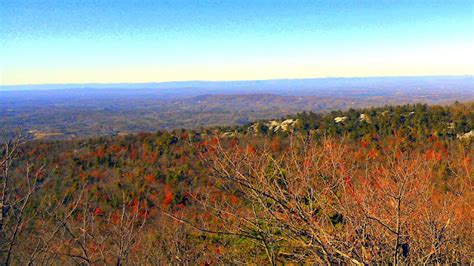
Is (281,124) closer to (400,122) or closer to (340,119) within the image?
(340,119)

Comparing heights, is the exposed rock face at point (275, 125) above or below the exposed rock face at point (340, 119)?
below

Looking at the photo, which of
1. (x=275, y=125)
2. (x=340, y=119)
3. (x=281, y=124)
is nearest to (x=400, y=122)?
(x=340, y=119)

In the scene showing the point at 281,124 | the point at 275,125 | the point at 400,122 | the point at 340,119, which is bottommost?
the point at 275,125

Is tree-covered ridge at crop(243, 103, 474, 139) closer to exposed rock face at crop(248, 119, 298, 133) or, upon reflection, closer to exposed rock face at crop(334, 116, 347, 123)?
exposed rock face at crop(334, 116, 347, 123)

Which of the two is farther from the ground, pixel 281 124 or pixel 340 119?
pixel 340 119

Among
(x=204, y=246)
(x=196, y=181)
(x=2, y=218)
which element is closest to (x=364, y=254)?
(x=2, y=218)

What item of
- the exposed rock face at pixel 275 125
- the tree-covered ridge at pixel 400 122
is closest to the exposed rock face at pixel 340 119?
the tree-covered ridge at pixel 400 122

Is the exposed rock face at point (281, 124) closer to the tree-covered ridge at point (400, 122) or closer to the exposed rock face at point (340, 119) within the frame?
the tree-covered ridge at point (400, 122)

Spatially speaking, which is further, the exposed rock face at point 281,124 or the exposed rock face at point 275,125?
the exposed rock face at point 275,125

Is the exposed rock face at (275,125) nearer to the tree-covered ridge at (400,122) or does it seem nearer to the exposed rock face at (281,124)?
the exposed rock face at (281,124)

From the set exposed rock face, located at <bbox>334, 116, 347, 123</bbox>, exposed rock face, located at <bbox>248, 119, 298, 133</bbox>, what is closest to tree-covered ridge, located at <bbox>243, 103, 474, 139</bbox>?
exposed rock face, located at <bbox>334, 116, 347, 123</bbox>

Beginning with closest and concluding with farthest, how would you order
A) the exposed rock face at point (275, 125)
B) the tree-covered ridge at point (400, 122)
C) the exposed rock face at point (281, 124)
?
the tree-covered ridge at point (400, 122), the exposed rock face at point (281, 124), the exposed rock face at point (275, 125)

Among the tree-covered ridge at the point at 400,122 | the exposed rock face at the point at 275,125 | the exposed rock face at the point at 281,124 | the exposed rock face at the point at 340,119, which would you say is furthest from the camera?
the exposed rock face at the point at 275,125
